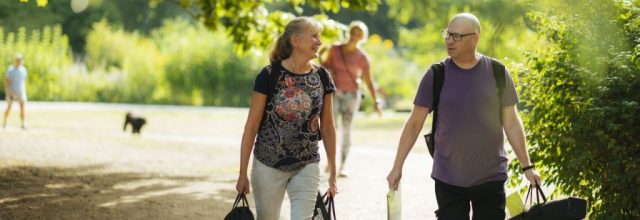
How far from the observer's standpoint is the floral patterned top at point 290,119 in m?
5.08

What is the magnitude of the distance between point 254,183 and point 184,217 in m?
3.37

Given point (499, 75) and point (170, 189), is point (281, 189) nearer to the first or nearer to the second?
point (499, 75)

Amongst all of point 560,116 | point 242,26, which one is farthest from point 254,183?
point 242,26

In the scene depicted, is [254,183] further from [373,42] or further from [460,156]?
[373,42]

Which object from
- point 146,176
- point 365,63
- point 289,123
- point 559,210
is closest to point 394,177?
point 289,123

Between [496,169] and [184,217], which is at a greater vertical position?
[496,169]

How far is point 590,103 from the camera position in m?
6.45

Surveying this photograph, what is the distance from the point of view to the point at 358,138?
1989cm

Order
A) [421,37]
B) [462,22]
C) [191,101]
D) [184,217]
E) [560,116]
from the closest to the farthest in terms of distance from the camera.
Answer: [462,22] → [560,116] → [184,217] → [421,37] → [191,101]

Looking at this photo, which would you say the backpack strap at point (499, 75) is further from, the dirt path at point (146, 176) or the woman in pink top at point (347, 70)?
the woman in pink top at point (347, 70)

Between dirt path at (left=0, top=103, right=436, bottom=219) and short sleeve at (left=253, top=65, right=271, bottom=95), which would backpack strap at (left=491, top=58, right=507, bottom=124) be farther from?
dirt path at (left=0, top=103, right=436, bottom=219)

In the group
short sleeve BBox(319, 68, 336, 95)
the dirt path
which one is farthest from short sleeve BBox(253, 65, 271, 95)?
the dirt path

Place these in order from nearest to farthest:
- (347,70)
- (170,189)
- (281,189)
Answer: (281,189), (170,189), (347,70)

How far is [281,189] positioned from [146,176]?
6892mm
